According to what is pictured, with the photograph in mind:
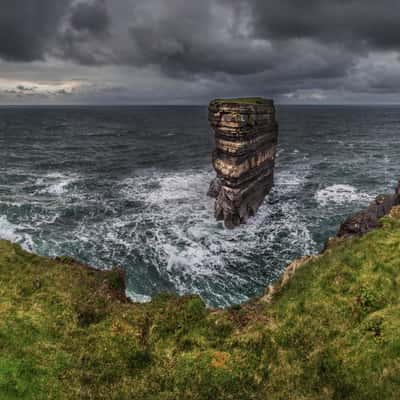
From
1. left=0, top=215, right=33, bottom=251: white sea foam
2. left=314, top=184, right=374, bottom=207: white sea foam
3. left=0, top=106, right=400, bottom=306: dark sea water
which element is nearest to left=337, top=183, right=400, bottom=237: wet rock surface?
left=0, top=106, right=400, bottom=306: dark sea water

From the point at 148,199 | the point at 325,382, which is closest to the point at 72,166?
the point at 148,199

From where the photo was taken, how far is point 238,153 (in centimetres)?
4150

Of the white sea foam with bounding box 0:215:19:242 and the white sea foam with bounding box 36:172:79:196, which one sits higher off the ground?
the white sea foam with bounding box 36:172:79:196

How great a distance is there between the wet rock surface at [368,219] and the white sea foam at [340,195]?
20.1 meters

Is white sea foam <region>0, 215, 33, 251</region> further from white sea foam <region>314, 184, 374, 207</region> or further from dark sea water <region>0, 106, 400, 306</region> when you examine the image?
white sea foam <region>314, 184, 374, 207</region>

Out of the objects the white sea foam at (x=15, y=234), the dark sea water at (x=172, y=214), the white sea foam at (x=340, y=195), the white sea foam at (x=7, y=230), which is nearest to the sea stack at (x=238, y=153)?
the dark sea water at (x=172, y=214)

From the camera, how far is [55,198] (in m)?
49.9

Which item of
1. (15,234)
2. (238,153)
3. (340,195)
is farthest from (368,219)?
(15,234)

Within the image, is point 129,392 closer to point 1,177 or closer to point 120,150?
point 1,177

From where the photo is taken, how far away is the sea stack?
4062 centimetres

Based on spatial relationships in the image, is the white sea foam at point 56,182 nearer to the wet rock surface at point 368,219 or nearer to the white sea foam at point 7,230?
the white sea foam at point 7,230

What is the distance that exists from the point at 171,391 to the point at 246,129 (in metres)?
35.3

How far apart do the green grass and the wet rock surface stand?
8.61 meters

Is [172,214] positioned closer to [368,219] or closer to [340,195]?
[368,219]
